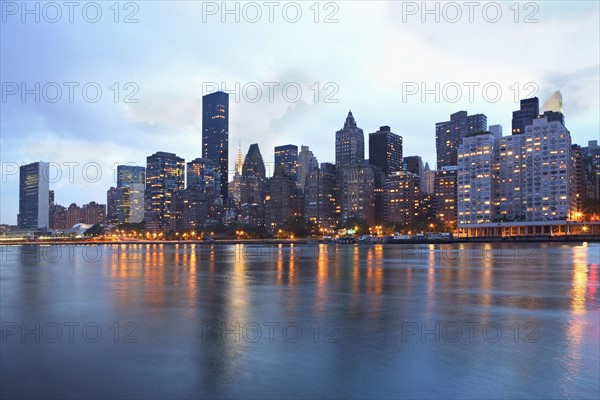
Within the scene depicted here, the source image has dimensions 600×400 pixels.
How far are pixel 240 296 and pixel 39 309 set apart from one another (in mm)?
11929

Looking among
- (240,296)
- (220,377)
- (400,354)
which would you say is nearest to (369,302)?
(240,296)

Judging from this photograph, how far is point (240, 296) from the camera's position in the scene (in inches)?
1288

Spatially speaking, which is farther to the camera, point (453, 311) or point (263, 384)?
point (453, 311)

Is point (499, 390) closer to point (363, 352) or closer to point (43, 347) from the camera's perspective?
point (363, 352)

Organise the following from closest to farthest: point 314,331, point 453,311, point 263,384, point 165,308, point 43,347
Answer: point 263,384
point 43,347
point 314,331
point 453,311
point 165,308

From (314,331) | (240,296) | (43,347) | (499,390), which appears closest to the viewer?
(499,390)

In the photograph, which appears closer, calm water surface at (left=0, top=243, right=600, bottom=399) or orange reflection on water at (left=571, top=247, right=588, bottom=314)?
calm water surface at (left=0, top=243, right=600, bottom=399)

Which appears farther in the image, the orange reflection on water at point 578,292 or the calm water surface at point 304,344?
the orange reflection on water at point 578,292

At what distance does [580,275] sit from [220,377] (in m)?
44.0

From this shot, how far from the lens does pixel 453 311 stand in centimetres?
2594

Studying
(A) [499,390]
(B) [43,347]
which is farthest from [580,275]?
(B) [43,347]

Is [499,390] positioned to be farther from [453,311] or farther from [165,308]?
[165,308]

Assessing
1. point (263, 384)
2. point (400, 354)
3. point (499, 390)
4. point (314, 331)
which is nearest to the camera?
point (499, 390)

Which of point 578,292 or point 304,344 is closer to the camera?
point 304,344
